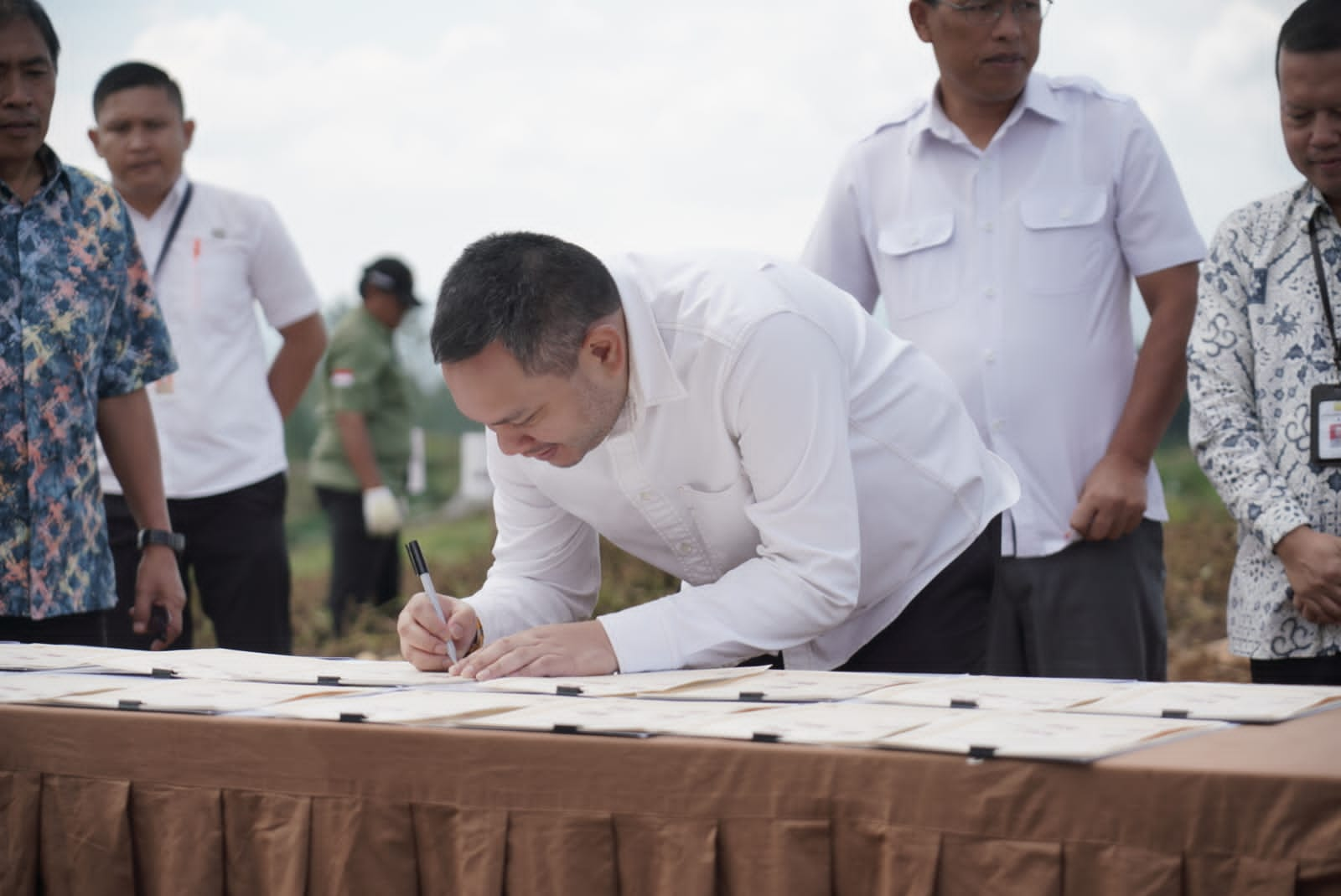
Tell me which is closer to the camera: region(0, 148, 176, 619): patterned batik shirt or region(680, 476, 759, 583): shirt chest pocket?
region(680, 476, 759, 583): shirt chest pocket

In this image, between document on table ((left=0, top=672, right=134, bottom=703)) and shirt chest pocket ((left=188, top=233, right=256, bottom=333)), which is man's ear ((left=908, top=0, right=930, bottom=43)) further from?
document on table ((left=0, top=672, right=134, bottom=703))

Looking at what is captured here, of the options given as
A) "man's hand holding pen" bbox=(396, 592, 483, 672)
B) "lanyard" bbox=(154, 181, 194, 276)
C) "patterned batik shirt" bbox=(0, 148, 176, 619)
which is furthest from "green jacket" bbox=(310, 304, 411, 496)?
"man's hand holding pen" bbox=(396, 592, 483, 672)

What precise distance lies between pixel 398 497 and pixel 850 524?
4440 millimetres

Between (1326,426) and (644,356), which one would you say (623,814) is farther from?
(1326,426)

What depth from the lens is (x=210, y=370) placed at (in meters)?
3.81

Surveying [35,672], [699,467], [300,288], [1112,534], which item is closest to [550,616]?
[699,467]

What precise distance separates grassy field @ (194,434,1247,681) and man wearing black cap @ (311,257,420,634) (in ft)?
0.67

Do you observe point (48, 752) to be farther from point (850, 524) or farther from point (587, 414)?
point (850, 524)

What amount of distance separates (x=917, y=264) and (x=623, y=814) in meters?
1.77

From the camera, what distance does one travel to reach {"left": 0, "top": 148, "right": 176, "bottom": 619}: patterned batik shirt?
2617 millimetres

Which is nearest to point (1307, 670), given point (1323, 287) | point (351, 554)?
point (1323, 287)

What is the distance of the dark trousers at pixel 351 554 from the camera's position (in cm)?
622

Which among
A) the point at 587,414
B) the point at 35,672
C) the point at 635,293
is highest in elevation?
the point at 635,293

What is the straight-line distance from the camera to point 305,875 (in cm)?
171
